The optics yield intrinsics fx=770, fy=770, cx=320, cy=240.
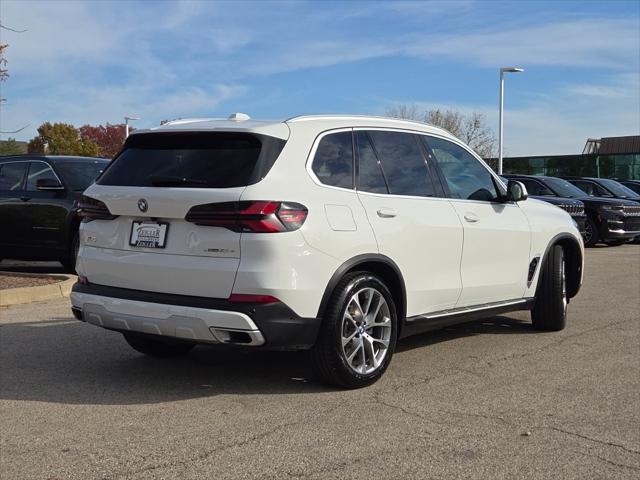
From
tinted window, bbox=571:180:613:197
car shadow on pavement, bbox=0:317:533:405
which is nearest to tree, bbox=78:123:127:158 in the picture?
tinted window, bbox=571:180:613:197

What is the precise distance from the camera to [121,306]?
4.94 m

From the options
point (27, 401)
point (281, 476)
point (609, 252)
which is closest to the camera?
point (281, 476)

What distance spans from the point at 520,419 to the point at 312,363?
1.35m

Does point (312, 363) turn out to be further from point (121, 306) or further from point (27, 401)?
point (27, 401)

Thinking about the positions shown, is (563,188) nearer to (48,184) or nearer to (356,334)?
(48,184)

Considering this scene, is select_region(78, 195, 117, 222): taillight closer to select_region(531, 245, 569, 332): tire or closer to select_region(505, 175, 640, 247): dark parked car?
select_region(531, 245, 569, 332): tire

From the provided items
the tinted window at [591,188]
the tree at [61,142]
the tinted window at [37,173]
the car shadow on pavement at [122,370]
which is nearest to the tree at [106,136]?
the tree at [61,142]

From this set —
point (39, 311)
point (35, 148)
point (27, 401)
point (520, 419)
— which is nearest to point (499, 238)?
point (520, 419)

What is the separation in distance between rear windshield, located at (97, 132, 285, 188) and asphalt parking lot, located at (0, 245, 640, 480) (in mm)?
1409

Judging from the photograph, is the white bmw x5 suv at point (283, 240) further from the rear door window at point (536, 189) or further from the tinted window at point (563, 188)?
the tinted window at point (563, 188)

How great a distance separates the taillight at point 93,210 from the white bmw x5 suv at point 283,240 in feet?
0.04

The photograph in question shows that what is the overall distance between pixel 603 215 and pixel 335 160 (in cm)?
1404

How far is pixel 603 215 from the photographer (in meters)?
17.7

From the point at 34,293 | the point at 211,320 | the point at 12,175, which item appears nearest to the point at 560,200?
the point at 12,175
